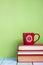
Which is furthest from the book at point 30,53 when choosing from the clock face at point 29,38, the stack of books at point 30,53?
the clock face at point 29,38

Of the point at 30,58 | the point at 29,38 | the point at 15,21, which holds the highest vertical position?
the point at 15,21

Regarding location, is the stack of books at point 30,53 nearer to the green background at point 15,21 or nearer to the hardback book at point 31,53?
the hardback book at point 31,53

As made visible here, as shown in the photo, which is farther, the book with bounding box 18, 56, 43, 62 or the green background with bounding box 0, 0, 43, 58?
the green background with bounding box 0, 0, 43, 58

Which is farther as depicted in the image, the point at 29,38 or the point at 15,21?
the point at 15,21

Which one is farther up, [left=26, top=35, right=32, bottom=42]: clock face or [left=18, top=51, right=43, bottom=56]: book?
[left=26, top=35, right=32, bottom=42]: clock face

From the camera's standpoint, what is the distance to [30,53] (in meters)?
1.00

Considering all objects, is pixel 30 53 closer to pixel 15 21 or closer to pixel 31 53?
pixel 31 53

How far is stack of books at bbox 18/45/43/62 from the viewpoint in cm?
100

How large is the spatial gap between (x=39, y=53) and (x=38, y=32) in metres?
0.25

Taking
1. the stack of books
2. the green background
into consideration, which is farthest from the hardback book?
the green background

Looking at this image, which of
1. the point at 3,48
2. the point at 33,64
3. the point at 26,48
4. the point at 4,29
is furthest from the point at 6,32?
the point at 33,64

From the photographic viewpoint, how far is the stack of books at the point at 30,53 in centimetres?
100

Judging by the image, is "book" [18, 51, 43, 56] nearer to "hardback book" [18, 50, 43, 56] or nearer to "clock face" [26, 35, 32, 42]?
"hardback book" [18, 50, 43, 56]

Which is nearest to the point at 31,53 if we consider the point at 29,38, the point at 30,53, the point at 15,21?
the point at 30,53
